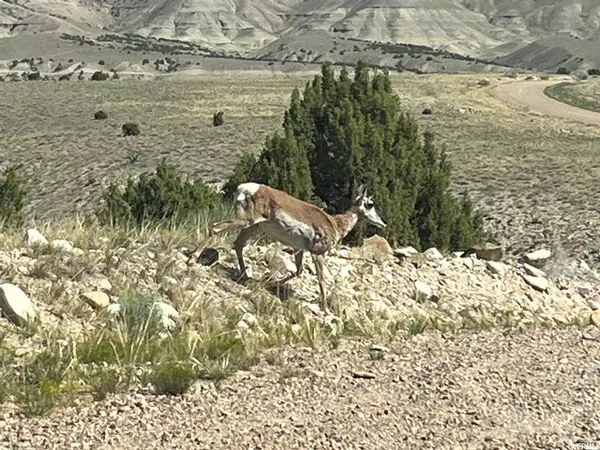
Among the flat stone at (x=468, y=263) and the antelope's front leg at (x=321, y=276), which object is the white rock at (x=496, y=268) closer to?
the flat stone at (x=468, y=263)

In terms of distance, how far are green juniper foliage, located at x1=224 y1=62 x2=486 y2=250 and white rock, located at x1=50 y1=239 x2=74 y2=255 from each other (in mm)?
5181

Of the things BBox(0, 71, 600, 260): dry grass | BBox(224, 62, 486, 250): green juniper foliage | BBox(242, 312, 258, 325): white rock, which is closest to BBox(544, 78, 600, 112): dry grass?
BBox(0, 71, 600, 260): dry grass

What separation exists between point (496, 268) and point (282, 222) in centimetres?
393

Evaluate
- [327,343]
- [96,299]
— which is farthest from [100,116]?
[327,343]

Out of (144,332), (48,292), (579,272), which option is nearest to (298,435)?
(144,332)

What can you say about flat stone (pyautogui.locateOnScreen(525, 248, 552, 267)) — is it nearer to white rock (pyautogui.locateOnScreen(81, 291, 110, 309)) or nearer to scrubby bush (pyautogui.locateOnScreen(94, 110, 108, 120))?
white rock (pyautogui.locateOnScreen(81, 291, 110, 309))

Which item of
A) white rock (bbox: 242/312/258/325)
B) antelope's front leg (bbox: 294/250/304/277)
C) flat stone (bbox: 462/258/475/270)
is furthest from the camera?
flat stone (bbox: 462/258/475/270)

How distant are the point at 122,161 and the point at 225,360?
23.3m

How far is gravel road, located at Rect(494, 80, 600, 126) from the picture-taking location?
45.9 meters

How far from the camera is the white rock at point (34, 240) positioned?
840 cm

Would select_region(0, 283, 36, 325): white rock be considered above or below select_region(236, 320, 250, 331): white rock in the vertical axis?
above

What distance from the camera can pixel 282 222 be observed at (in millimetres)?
8008

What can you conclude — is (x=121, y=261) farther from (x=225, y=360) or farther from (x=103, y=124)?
(x=103, y=124)

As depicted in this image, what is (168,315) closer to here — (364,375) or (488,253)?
(364,375)
